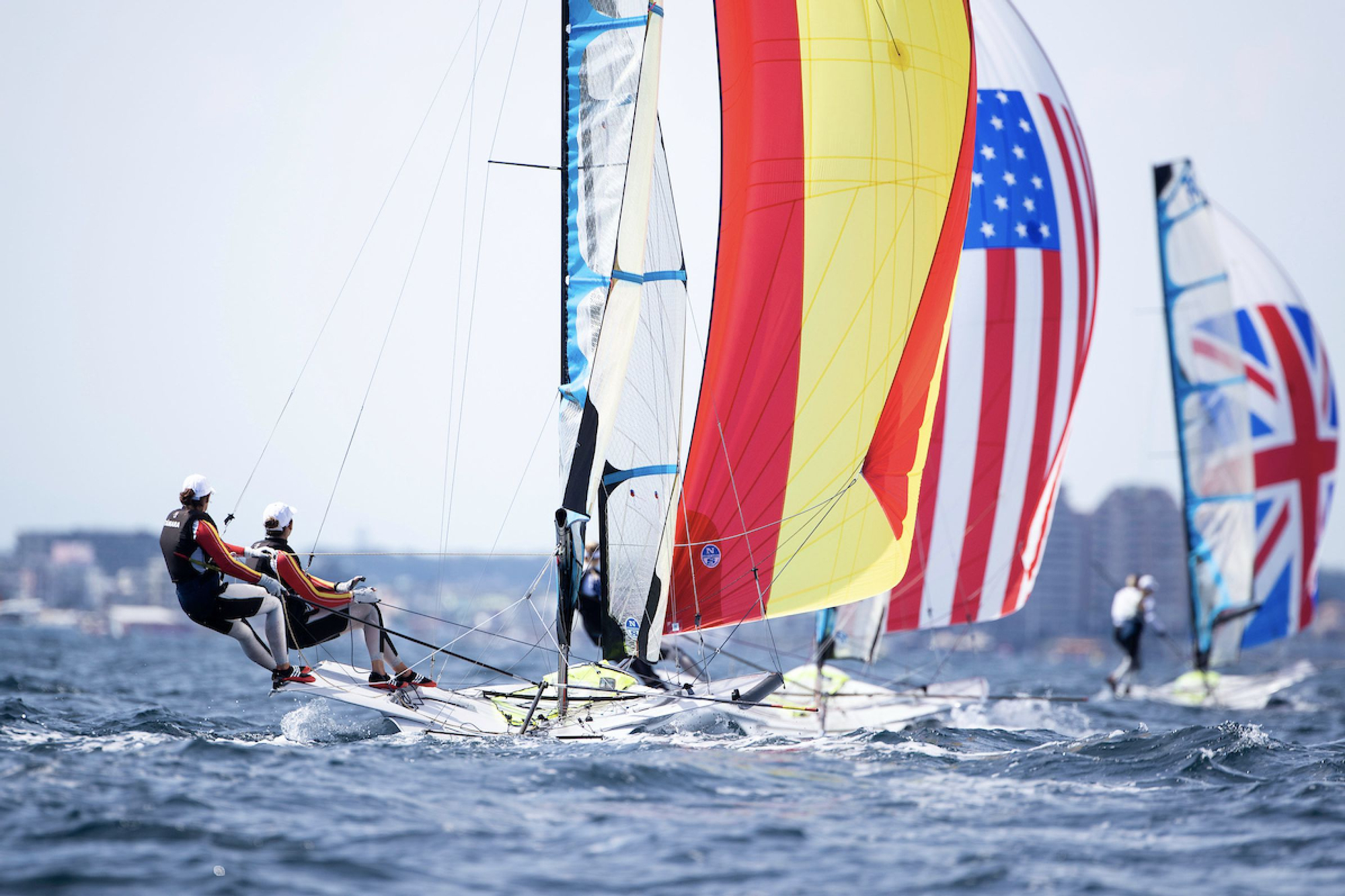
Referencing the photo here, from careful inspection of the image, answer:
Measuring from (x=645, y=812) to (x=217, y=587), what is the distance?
3.28 m

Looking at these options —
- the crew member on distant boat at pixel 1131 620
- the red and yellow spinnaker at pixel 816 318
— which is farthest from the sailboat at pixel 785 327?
the crew member on distant boat at pixel 1131 620

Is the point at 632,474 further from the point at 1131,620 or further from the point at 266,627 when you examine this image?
the point at 1131,620

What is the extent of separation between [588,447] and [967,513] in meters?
6.23

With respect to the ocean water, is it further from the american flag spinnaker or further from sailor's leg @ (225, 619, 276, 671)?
the american flag spinnaker

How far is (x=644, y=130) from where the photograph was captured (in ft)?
29.9

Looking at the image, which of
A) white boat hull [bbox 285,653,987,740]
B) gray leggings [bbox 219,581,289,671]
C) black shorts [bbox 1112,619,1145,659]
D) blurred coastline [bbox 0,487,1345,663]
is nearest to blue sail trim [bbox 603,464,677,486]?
white boat hull [bbox 285,653,987,740]

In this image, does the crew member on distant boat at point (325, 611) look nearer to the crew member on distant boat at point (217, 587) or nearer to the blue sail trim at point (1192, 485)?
the crew member on distant boat at point (217, 587)

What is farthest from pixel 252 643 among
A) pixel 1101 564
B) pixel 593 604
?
pixel 1101 564

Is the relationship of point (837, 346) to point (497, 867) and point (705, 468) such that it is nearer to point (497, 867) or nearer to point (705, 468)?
point (705, 468)

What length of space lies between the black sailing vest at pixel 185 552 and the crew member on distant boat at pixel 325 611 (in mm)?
363

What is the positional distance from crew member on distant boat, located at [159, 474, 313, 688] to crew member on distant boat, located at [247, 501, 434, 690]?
272 mm

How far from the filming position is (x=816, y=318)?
10.3m

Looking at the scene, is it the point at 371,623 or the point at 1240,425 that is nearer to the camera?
the point at 371,623

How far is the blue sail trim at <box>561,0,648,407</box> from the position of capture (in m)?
9.21
